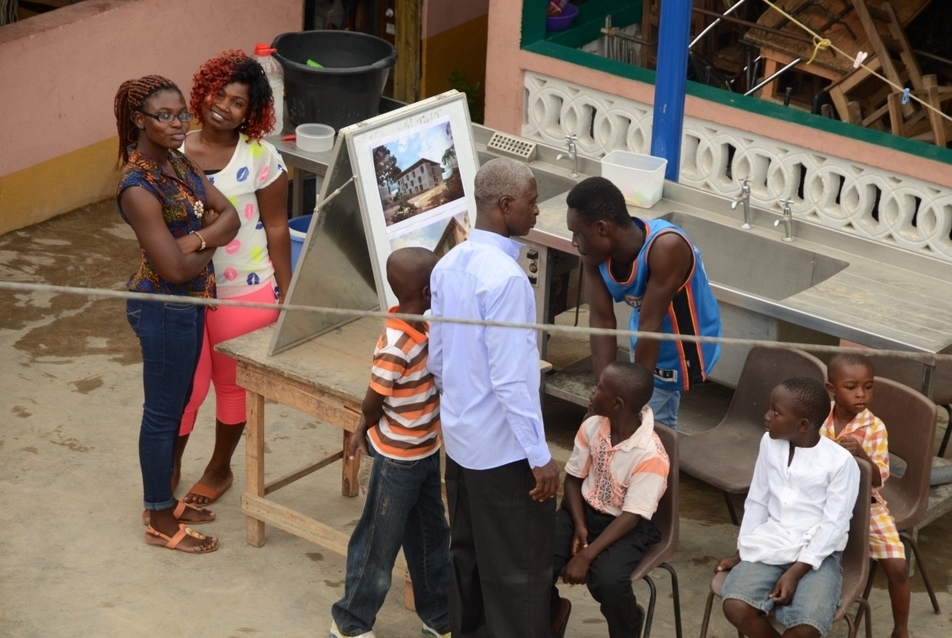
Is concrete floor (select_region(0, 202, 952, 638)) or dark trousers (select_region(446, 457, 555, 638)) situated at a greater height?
dark trousers (select_region(446, 457, 555, 638))

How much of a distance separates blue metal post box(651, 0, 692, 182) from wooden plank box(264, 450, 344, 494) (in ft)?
7.18

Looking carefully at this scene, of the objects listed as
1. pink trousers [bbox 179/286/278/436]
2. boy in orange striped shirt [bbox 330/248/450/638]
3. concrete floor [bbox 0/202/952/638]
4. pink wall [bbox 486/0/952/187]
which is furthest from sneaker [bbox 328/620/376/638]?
pink wall [bbox 486/0/952/187]

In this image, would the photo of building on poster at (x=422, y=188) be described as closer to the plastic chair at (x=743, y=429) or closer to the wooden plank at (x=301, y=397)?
the wooden plank at (x=301, y=397)

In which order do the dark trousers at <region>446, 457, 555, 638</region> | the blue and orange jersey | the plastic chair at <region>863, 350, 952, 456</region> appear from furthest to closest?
the plastic chair at <region>863, 350, 952, 456</region>, the blue and orange jersey, the dark trousers at <region>446, 457, 555, 638</region>

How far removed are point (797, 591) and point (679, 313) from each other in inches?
41.2

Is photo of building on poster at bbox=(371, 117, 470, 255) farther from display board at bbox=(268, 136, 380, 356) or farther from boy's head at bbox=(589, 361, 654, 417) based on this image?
boy's head at bbox=(589, 361, 654, 417)

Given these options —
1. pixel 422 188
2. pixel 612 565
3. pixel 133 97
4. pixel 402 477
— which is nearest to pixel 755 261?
pixel 422 188

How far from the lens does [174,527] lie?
5.13 m

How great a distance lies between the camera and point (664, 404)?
477 centimetres

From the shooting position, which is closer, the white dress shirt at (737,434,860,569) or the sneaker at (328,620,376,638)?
the white dress shirt at (737,434,860,569)

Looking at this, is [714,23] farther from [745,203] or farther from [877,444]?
[877,444]

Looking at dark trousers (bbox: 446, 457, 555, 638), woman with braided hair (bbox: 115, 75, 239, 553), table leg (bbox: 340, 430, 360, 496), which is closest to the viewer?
dark trousers (bbox: 446, 457, 555, 638)

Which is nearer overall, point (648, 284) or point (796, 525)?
point (796, 525)

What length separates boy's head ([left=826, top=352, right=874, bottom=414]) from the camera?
448 centimetres
